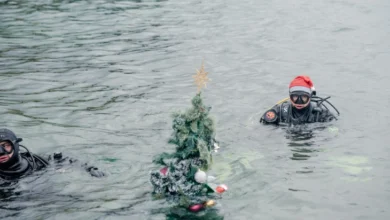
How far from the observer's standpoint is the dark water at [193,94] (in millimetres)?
8297

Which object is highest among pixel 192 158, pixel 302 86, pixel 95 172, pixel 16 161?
pixel 302 86

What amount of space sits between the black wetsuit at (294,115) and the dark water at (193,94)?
34 centimetres

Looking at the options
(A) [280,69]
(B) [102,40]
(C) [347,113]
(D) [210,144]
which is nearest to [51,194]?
(D) [210,144]

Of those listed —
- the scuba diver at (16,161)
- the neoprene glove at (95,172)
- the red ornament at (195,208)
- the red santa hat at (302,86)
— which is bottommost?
the neoprene glove at (95,172)

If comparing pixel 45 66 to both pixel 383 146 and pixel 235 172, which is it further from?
pixel 383 146

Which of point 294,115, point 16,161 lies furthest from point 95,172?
point 294,115

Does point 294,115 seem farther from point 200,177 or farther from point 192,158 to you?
point 200,177

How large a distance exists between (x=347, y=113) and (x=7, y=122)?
705 centimetres

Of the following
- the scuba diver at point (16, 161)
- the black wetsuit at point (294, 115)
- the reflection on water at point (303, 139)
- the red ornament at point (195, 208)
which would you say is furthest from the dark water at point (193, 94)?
the red ornament at point (195, 208)

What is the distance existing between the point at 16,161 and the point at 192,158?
3.10 metres

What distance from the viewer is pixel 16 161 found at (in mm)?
8672

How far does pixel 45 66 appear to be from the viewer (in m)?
15.1

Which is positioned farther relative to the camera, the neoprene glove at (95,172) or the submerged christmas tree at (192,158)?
the neoprene glove at (95,172)

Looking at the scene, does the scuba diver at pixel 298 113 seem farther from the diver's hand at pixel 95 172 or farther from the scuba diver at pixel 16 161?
the scuba diver at pixel 16 161
